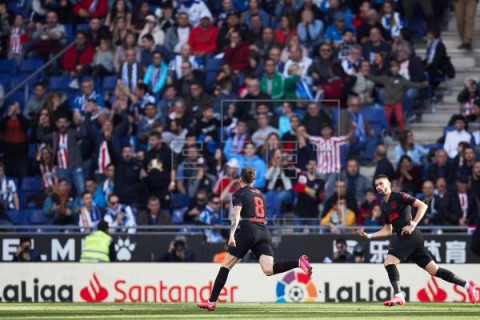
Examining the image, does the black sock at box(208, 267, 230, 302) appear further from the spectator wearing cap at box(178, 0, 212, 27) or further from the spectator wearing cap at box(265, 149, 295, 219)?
the spectator wearing cap at box(178, 0, 212, 27)

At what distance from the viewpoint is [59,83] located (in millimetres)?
29297

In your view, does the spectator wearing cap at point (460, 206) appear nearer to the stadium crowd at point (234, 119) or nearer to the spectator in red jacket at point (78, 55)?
the stadium crowd at point (234, 119)

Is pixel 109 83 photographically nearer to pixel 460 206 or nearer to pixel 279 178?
pixel 279 178

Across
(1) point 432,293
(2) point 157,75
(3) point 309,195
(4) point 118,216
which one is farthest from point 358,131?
(4) point 118,216

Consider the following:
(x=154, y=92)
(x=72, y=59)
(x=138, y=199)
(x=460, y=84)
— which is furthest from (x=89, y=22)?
(x=460, y=84)

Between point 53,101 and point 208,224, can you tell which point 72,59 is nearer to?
point 53,101

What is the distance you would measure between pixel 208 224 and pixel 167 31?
4.77 m

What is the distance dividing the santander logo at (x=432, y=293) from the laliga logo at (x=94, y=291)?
512 centimetres

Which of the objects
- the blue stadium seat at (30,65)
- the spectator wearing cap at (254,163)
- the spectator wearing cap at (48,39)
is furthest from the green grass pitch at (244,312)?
the spectator wearing cap at (48,39)

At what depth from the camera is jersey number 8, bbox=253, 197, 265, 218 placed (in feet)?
61.9

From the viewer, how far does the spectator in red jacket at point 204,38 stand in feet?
93.4

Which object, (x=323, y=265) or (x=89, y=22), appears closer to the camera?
(x=323, y=265)

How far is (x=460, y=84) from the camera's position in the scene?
28.3 metres

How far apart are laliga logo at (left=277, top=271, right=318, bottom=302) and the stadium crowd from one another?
3.63ft
